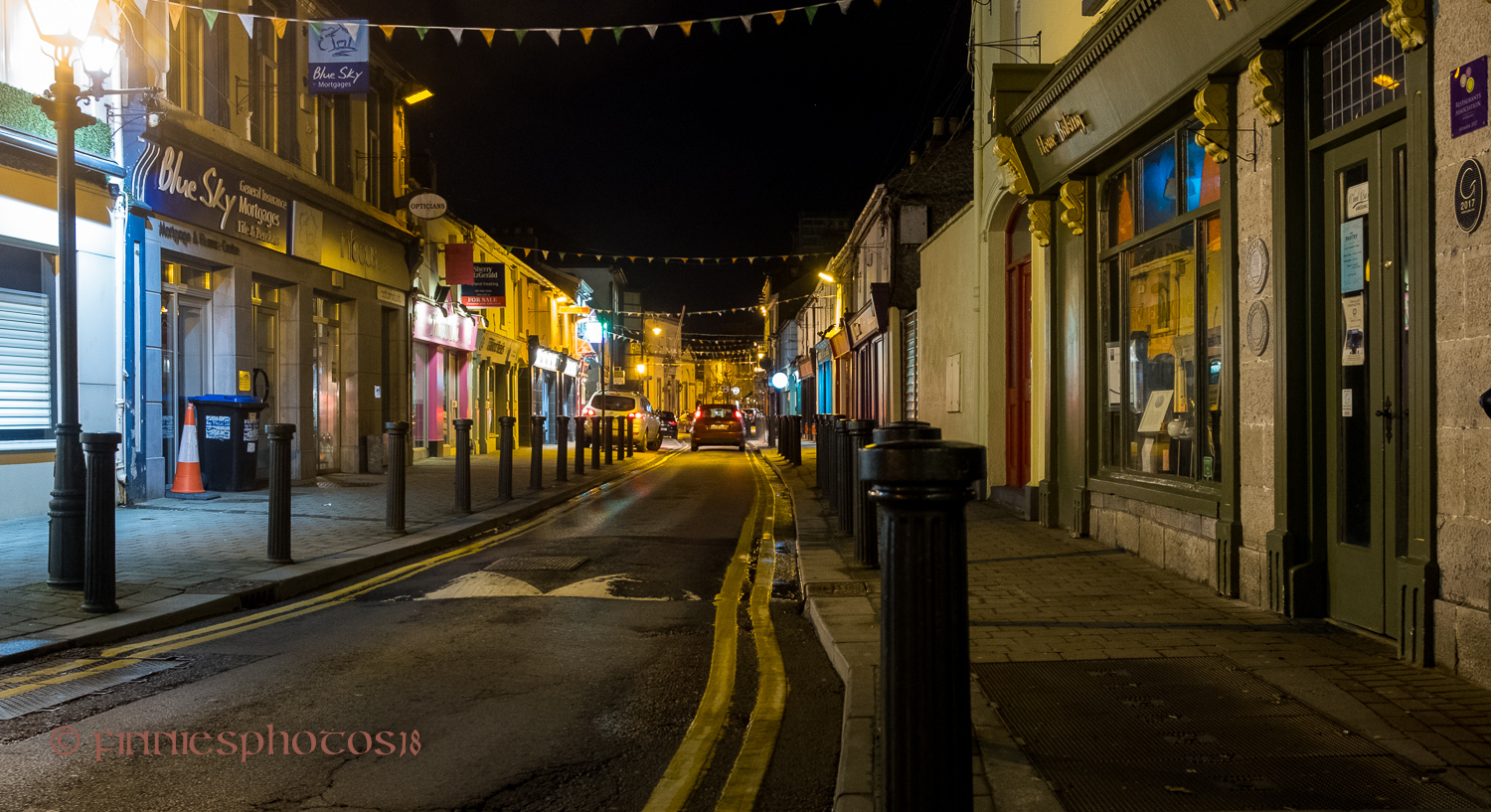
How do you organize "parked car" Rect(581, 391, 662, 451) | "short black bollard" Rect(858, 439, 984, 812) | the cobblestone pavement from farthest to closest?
"parked car" Rect(581, 391, 662, 451)
the cobblestone pavement
"short black bollard" Rect(858, 439, 984, 812)

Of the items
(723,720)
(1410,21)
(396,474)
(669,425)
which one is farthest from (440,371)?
(1410,21)

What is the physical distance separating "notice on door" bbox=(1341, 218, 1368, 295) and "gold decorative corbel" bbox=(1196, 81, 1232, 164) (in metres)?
1.23

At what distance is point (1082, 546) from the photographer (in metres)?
8.31

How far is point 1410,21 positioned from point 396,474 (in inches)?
336

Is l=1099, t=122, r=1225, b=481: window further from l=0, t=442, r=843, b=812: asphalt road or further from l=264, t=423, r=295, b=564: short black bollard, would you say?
l=264, t=423, r=295, b=564: short black bollard

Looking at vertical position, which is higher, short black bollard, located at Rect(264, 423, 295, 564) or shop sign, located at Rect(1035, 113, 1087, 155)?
shop sign, located at Rect(1035, 113, 1087, 155)

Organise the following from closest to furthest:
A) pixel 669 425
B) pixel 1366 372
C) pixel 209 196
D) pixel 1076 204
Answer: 1. pixel 1366 372
2. pixel 1076 204
3. pixel 209 196
4. pixel 669 425

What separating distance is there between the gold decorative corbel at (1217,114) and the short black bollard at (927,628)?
5015 mm

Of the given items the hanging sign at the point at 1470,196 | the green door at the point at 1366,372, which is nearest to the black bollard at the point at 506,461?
the green door at the point at 1366,372

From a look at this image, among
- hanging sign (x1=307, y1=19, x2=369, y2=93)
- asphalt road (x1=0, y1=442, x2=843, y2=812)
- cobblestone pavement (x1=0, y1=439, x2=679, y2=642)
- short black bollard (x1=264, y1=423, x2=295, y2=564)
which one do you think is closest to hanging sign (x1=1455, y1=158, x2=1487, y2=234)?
asphalt road (x1=0, y1=442, x2=843, y2=812)

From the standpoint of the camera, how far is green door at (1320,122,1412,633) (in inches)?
190

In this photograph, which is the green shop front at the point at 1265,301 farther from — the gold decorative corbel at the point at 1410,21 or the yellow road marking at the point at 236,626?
the yellow road marking at the point at 236,626

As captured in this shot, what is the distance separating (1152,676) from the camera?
4219 millimetres

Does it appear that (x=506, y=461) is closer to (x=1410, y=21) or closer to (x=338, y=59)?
(x=338, y=59)
